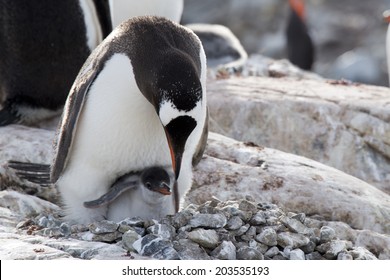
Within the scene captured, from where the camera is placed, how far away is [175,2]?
24.7 feet

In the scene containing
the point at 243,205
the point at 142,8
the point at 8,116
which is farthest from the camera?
the point at 142,8

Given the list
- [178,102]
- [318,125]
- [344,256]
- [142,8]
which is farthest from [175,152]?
[142,8]

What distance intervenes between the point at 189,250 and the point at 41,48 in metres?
2.78

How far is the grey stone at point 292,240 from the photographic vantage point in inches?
168

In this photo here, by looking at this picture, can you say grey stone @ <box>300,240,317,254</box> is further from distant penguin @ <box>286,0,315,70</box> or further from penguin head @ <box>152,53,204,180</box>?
distant penguin @ <box>286,0,315,70</box>

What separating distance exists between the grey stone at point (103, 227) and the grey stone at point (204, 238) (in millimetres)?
335

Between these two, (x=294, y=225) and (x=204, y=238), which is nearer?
(x=204, y=238)

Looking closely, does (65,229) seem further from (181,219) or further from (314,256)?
(314,256)

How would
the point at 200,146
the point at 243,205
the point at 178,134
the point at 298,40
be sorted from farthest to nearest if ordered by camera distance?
the point at 298,40 → the point at 200,146 → the point at 243,205 → the point at 178,134

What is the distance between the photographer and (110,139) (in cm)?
460

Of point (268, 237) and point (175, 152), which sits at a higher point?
point (175, 152)

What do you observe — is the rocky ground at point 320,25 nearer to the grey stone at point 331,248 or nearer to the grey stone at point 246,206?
the grey stone at point 246,206

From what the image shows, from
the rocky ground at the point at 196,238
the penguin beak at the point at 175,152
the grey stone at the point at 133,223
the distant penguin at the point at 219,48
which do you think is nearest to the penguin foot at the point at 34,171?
the rocky ground at the point at 196,238
